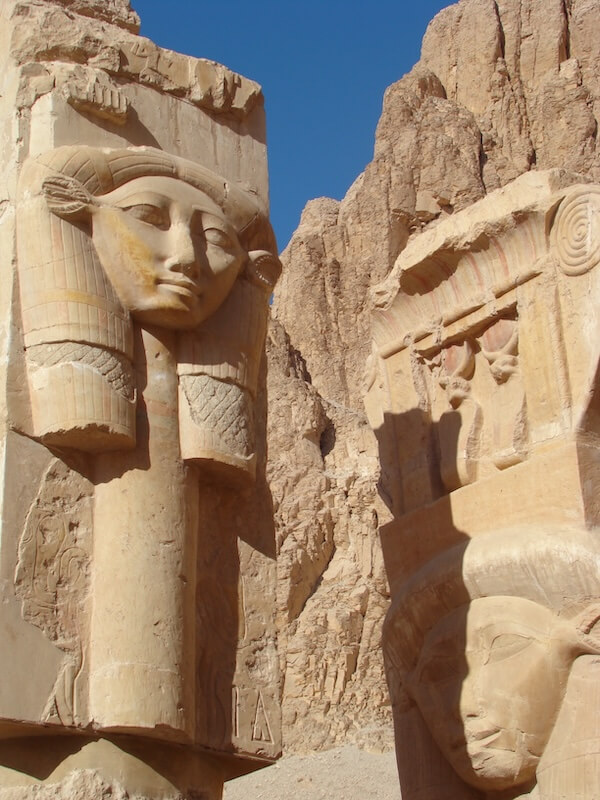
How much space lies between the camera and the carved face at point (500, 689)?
19.5 ft

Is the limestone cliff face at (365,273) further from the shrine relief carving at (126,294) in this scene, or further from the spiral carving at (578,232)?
the shrine relief carving at (126,294)

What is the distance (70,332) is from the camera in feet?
14.8

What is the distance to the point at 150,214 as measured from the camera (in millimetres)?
4852

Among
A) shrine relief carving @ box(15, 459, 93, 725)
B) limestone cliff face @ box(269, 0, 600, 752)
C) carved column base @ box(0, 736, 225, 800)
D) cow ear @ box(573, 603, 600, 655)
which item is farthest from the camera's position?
limestone cliff face @ box(269, 0, 600, 752)

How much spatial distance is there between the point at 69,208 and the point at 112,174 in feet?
0.81

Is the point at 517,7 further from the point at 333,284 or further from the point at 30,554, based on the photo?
the point at 30,554

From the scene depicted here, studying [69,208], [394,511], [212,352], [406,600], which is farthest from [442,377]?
[69,208]

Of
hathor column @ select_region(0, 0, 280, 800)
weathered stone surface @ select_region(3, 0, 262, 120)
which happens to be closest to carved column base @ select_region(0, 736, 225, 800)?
hathor column @ select_region(0, 0, 280, 800)

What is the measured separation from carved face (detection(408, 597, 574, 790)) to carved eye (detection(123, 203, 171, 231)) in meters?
2.42

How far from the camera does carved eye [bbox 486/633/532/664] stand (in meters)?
6.03

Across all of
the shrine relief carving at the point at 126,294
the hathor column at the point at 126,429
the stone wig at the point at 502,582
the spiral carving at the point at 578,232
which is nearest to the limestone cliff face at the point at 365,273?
the stone wig at the point at 502,582

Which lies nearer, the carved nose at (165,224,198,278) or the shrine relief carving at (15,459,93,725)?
the shrine relief carving at (15,459,93,725)

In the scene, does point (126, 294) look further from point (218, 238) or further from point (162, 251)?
point (218, 238)

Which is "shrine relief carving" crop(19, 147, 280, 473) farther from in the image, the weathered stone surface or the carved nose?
the weathered stone surface
